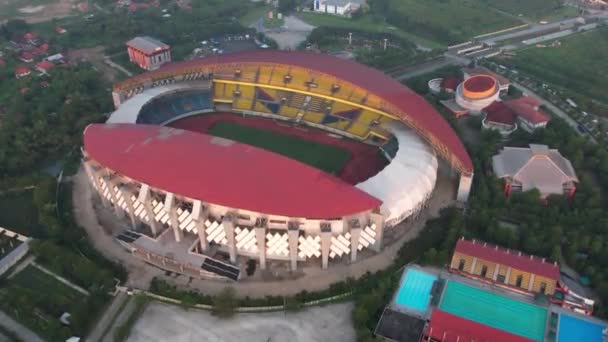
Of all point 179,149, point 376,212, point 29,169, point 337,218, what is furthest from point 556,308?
point 29,169

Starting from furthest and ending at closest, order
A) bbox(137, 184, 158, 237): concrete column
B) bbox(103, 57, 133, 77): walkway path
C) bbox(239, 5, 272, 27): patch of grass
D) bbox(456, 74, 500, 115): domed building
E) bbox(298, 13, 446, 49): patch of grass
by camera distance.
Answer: bbox(239, 5, 272, 27): patch of grass, bbox(298, 13, 446, 49): patch of grass, bbox(103, 57, 133, 77): walkway path, bbox(456, 74, 500, 115): domed building, bbox(137, 184, 158, 237): concrete column

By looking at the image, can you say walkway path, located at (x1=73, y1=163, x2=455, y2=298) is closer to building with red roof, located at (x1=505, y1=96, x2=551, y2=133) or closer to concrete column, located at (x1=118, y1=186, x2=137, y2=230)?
concrete column, located at (x1=118, y1=186, x2=137, y2=230)

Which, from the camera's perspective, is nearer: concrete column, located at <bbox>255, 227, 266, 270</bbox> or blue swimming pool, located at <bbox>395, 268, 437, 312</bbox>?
blue swimming pool, located at <bbox>395, 268, 437, 312</bbox>

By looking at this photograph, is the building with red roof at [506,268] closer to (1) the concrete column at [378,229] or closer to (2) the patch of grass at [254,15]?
(1) the concrete column at [378,229]

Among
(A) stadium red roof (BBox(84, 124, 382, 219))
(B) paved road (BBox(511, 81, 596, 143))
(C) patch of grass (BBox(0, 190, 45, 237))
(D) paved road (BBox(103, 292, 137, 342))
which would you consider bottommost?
(B) paved road (BBox(511, 81, 596, 143))

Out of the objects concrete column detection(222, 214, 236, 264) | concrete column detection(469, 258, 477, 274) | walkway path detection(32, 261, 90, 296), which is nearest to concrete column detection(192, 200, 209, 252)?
concrete column detection(222, 214, 236, 264)

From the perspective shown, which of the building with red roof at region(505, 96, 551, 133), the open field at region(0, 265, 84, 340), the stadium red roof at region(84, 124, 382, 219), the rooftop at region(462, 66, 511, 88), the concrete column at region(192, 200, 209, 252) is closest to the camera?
the open field at region(0, 265, 84, 340)

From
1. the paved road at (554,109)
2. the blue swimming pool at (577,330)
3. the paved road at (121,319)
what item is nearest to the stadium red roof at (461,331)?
the blue swimming pool at (577,330)
